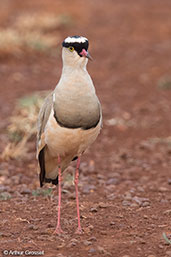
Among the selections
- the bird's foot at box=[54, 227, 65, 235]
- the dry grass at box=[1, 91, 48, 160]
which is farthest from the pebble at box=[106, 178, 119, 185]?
the bird's foot at box=[54, 227, 65, 235]

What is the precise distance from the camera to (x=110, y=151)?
8.20m

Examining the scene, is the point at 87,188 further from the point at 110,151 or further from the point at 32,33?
the point at 32,33

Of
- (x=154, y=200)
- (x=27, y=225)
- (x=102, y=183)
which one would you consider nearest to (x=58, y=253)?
(x=27, y=225)

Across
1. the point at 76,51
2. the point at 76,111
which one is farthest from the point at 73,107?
the point at 76,51

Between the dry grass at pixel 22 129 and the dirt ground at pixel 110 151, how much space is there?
129mm

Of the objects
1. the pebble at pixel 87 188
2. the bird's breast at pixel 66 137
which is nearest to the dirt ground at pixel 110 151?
the pebble at pixel 87 188

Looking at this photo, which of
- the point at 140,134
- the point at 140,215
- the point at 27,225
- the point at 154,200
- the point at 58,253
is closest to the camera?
the point at 58,253

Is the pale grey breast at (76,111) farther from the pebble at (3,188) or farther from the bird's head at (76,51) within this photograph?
the pebble at (3,188)

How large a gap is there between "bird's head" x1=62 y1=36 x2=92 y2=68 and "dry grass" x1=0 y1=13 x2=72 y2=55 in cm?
836

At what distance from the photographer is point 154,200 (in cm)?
600

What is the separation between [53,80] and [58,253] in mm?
7685

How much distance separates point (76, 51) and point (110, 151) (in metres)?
3.67

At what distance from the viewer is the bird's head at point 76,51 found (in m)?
4.67

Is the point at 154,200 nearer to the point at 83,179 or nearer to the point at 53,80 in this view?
the point at 83,179
